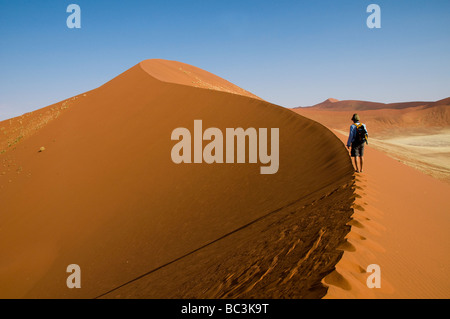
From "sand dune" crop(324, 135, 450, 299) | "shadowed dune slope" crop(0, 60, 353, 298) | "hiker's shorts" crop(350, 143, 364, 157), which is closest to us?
"sand dune" crop(324, 135, 450, 299)

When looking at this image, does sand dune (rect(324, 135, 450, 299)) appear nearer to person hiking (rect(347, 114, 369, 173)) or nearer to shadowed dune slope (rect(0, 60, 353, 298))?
shadowed dune slope (rect(0, 60, 353, 298))

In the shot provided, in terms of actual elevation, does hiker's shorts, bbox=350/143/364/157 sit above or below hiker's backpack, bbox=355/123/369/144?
below

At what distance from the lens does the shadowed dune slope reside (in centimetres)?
711

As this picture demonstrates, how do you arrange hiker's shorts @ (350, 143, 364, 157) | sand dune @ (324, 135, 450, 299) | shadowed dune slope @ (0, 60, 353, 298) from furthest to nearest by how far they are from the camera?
shadowed dune slope @ (0, 60, 353, 298)
hiker's shorts @ (350, 143, 364, 157)
sand dune @ (324, 135, 450, 299)

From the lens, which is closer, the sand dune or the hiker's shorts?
the sand dune

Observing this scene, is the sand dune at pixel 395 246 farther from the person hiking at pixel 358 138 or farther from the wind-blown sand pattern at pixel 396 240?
the person hiking at pixel 358 138

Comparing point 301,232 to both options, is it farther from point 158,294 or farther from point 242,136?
point 242,136

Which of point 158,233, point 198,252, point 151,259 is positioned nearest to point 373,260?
point 198,252

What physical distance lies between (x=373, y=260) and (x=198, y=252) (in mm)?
4003

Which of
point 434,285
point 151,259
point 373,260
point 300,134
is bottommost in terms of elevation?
point 151,259

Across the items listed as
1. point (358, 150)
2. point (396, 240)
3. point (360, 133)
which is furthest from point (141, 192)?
point (396, 240)

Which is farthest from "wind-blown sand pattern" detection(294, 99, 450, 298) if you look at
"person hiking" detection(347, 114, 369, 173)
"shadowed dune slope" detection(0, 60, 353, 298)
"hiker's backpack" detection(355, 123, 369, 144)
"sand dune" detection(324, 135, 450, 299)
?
"hiker's backpack" detection(355, 123, 369, 144)

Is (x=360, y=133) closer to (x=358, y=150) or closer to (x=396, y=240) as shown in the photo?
(x=358, y=150)

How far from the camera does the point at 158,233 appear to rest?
8.19m
